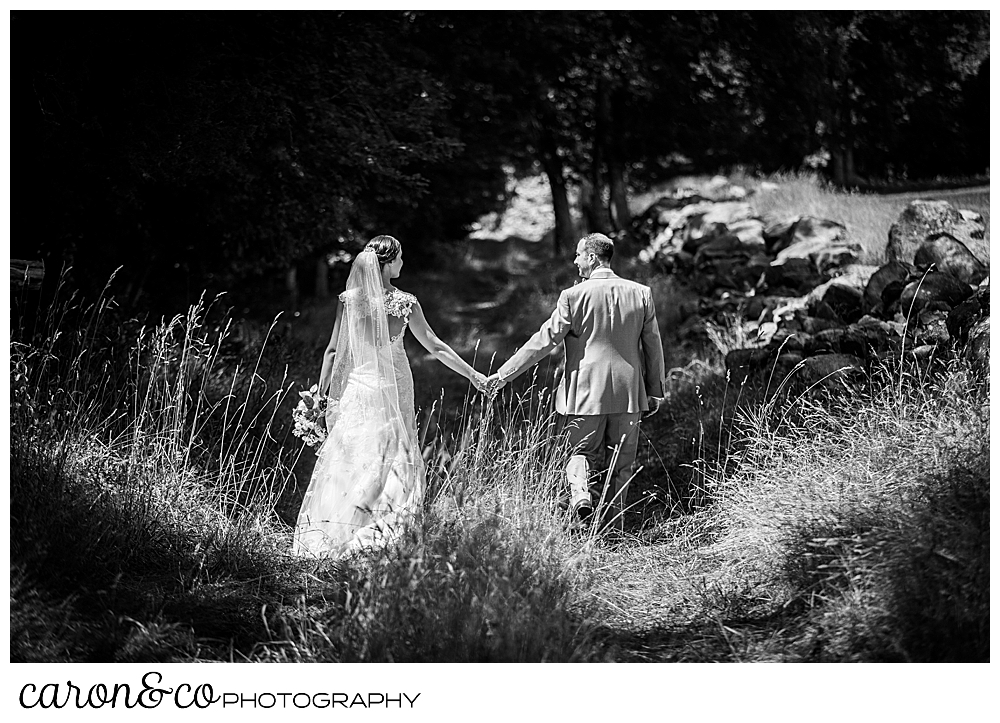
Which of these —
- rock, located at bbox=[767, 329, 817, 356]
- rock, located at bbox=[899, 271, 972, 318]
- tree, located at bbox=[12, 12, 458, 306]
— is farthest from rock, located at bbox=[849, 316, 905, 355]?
tree, located at bbox=[12, 12, 458, 306]

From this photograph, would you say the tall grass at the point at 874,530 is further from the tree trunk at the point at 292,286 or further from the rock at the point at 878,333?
the tree trunk at the point at 292,286

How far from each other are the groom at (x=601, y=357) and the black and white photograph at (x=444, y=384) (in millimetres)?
25

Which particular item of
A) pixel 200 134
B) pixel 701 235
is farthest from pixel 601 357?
pixel 701 235

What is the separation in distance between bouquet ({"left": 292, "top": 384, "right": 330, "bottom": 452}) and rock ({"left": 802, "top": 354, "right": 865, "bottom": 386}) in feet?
12.0

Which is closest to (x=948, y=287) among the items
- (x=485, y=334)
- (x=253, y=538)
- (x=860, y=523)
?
(x=860, y=523)

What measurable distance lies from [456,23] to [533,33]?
1.20 meters

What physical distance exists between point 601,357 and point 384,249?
1.58 meters

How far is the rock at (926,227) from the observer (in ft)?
29.2

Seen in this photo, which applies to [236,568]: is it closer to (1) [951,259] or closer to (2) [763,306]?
(1) [951,259]

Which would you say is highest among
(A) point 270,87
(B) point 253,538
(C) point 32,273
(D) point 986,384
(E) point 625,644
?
(A) point 270,87

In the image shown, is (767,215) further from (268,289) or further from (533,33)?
(268,289)

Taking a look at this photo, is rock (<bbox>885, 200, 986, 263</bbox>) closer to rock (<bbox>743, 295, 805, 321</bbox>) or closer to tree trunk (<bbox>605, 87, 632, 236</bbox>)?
rock (<bbox>743, 295, 805, 321</bbox>)

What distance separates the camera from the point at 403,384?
19.3ft

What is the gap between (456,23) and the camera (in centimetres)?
1199
